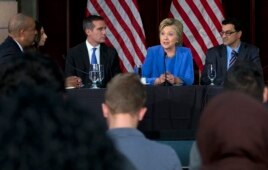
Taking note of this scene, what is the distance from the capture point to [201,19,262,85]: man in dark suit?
8.03 meters

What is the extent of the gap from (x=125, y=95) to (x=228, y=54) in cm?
482

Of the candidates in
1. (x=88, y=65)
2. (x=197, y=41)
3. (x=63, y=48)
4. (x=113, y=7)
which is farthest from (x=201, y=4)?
(x=88, y=65)

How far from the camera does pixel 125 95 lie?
356 cm

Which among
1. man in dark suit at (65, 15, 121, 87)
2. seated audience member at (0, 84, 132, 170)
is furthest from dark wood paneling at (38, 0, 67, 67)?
seated audience member at (0, 84, 132, 170)

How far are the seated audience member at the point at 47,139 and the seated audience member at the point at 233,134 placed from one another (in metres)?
0.83

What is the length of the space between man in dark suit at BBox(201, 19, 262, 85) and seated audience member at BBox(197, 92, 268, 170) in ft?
17.7

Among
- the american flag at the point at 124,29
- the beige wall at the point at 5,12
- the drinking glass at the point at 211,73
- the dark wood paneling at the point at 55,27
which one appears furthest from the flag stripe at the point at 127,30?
the drinking glass at the point at 211,73

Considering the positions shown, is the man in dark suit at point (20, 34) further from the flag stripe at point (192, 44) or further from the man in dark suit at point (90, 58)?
the flag stripe at point (192, 44)

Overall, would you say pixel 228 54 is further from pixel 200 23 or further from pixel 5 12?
pixel 5 12

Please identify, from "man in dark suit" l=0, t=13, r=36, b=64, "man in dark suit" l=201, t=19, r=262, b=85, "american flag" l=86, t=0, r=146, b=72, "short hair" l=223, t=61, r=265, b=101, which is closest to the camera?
"short hair" l=223, t=61, r=265, b=101

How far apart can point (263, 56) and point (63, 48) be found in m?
2.62

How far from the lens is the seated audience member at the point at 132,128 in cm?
325

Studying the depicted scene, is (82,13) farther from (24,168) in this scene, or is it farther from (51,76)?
(24,168)

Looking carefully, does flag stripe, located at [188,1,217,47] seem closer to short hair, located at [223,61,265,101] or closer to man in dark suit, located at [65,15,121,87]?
man in dark suit, located at [65,15,121,87]
